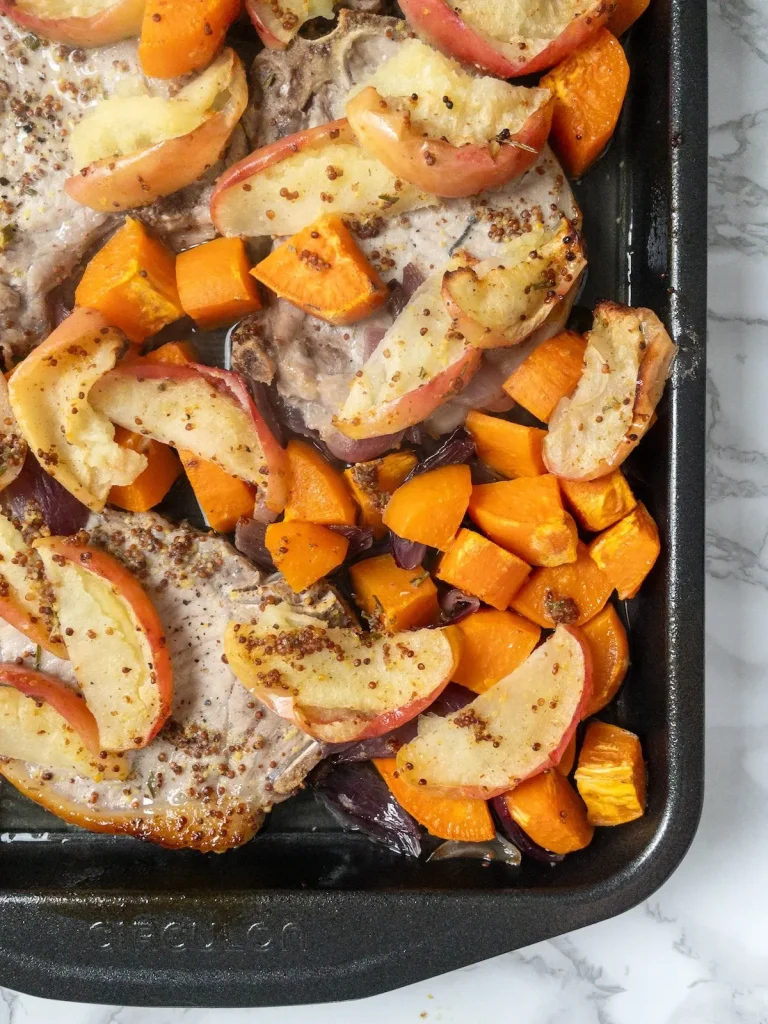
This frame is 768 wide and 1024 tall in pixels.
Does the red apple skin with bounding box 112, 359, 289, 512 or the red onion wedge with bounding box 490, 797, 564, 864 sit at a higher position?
the red apple skin with bounding box 112, 359, 289, 512

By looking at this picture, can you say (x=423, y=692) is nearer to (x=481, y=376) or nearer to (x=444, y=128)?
(x=481, y=376)

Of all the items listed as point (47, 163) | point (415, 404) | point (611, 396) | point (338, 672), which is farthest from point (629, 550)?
point (47, 163)

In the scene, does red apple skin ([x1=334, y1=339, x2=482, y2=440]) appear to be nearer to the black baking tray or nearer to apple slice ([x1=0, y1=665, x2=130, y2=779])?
the black baking tray

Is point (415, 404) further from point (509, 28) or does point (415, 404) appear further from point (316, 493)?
point (509, 28)

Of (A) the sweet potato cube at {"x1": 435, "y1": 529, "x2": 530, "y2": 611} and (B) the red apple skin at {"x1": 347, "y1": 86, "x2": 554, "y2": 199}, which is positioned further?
(A) the sweet potato cube at {"x1": 435, "y1": 529, "x2": 530, "y2": 611}

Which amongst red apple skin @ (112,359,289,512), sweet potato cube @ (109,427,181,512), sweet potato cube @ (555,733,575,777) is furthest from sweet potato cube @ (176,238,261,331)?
sweet potato cube @ (555,733,575,777)

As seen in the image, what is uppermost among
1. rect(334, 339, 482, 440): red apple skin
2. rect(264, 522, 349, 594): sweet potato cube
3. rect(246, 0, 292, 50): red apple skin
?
rect(246, 0, 292, 50): red apple skin

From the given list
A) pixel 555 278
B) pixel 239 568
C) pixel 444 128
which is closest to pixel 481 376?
pixel 555 278

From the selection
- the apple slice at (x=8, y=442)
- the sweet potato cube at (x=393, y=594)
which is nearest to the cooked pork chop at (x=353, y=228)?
the sweet potato cube at (x=393, y=594)
